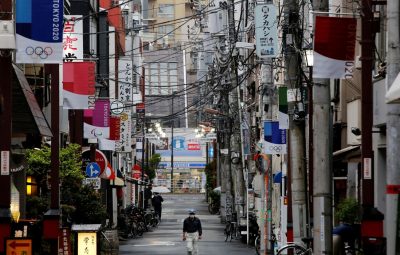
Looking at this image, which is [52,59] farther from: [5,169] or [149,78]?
[149,78]

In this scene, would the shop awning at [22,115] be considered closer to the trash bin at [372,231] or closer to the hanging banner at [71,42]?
the hanging banner at [71,42]

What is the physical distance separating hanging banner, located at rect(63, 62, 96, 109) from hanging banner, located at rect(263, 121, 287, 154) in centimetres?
564

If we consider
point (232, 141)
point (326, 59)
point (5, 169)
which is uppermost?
point (326, 59)

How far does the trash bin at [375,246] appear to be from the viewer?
18.5 metres

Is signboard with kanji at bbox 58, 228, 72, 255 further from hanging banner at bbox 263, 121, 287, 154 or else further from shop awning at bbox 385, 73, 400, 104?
shop awning at bbox 385, 73, 400, 104

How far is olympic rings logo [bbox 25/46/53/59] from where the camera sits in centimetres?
1964

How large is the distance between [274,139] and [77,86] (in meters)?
6.29

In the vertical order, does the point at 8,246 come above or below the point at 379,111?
below

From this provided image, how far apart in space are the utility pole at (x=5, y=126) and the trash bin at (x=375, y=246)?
6.04m

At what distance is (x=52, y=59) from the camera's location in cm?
1975

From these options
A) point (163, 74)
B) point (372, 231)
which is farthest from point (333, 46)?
point (163, 74)

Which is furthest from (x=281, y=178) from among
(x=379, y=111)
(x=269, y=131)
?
(x=379, y=111)

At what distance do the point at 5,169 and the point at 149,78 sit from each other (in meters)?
138

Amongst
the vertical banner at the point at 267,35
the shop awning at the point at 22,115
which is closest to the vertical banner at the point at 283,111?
the vertical banner at the point at 267,35
